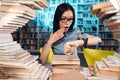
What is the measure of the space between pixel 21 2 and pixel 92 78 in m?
0.58

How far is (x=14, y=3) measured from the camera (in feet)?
4.30

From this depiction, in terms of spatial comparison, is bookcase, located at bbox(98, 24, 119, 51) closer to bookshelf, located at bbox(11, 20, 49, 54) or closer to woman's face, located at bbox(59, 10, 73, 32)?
bookshelf, located at bbox(11, 20, 49, 54)

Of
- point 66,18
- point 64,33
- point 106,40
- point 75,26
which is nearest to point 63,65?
point 64,33

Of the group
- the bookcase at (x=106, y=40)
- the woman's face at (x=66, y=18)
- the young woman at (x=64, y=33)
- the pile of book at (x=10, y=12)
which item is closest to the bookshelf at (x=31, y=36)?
the bookcase at (x=106, y=40)

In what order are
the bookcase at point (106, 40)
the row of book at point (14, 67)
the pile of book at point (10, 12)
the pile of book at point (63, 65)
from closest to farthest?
the row of book at point (14, 67), the pile of book at point (10, 12), the pile of book at point (63, 65), the bookcase at point (106, 40)

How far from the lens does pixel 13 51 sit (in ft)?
4.11

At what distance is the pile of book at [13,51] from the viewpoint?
1.15 metres

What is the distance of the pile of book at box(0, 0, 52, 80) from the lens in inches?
45.3

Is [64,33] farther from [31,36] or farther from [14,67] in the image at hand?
[31,36]

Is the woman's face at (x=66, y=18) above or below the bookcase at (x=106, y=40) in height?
above

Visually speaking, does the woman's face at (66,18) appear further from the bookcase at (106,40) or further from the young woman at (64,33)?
the bookcase at (106,40)

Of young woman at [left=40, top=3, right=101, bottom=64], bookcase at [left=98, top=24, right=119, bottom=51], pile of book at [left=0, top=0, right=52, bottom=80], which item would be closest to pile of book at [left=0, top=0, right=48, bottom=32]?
pile of book at [left=0, top=0, right=52, bottom=80]

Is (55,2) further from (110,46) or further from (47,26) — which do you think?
(110,46)

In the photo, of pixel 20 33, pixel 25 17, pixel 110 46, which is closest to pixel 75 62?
pixel 25 17
